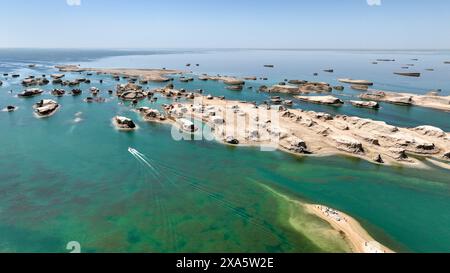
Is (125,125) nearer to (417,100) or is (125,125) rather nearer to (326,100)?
(326,100)

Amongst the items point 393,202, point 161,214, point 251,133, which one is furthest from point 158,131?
point 393,202

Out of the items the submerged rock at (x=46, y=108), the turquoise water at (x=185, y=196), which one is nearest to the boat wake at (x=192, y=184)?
the turquoise water at (x=185, y=196)

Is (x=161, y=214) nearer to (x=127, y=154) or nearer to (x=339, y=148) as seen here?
(x=127, y=154)

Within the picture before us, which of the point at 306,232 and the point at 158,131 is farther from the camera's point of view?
the point at 158,131

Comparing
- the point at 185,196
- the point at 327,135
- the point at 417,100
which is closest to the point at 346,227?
the point at 185,196

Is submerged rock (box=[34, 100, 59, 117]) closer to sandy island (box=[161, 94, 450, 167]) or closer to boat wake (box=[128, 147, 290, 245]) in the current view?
sandy island (box=[161, 94, 450, 167])

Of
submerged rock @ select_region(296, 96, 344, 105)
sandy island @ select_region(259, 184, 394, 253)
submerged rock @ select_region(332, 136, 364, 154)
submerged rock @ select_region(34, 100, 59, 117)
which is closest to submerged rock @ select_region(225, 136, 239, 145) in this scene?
submerged rock @ select_region(332, 136, 364, 154)
